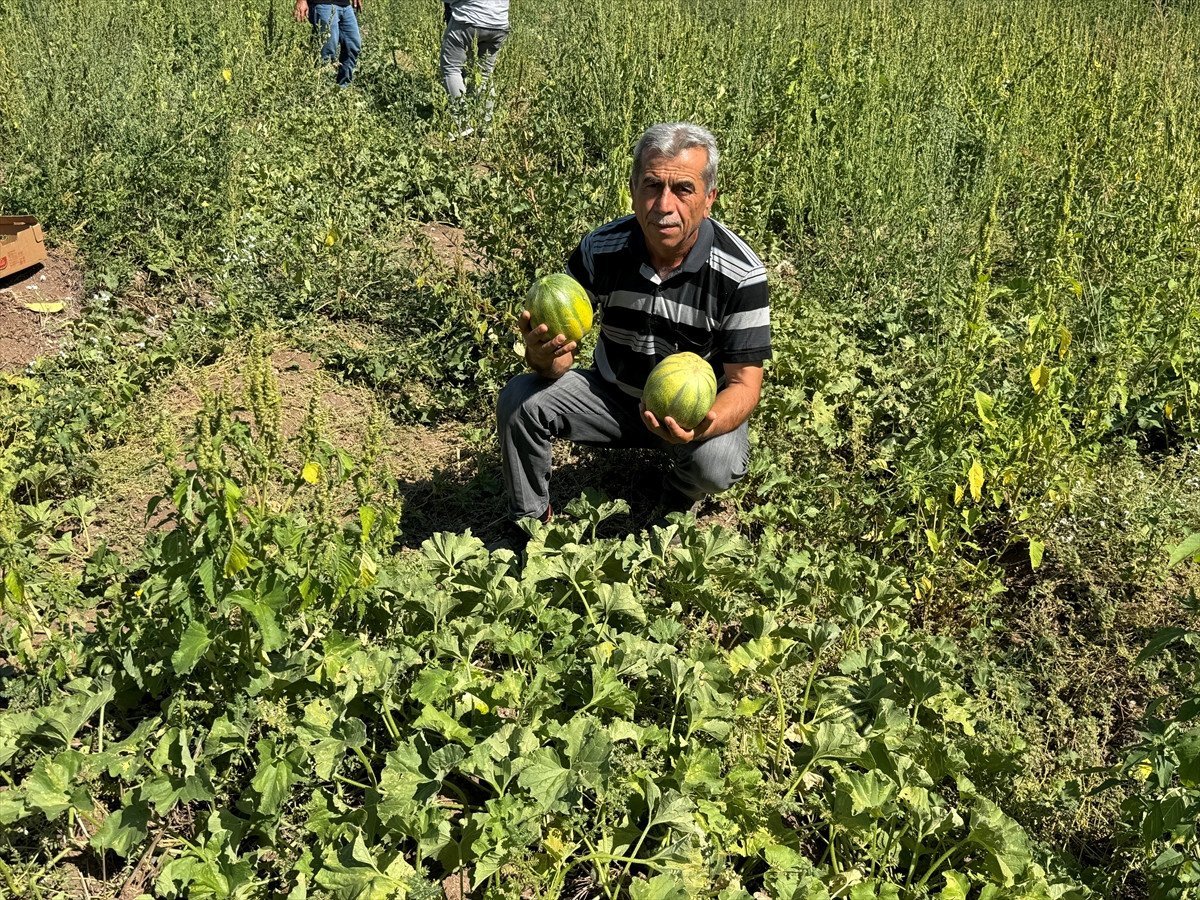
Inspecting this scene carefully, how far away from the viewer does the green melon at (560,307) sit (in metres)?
3.53

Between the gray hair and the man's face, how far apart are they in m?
0.02

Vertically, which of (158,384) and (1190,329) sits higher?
(1190,329)

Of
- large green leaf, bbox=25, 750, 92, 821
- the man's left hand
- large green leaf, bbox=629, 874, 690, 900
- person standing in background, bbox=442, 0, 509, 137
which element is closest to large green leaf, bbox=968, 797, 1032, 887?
large green leaf, bbox=629, 874, 690, 900

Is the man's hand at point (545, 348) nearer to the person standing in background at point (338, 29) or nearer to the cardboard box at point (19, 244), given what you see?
the cardboard box at point (19, 244)

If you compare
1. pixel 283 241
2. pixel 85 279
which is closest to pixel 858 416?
pixel 283 241

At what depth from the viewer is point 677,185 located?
11.2 feet

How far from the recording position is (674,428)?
11.0 feet

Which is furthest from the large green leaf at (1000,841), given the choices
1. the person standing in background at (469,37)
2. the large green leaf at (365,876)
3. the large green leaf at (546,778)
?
the person standing in background at (469,37)

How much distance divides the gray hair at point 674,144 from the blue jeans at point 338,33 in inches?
215

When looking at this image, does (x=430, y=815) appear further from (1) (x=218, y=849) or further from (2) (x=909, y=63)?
(2) (x=909, y=63)

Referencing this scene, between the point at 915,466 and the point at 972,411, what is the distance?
338mm

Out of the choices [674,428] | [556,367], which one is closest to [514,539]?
[556,367]

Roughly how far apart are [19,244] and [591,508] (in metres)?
3.73

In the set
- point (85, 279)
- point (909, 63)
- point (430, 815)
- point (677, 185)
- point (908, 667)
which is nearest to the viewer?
point (430, 815)
